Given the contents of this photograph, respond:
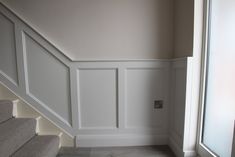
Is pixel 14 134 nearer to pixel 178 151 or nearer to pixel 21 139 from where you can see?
pixel 21 139

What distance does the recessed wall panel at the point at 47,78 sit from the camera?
196 cm

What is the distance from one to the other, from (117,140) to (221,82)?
1296mm

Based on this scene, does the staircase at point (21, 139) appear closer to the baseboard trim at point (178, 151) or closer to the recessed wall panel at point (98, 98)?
the recessed wall panel at point (98, 98)

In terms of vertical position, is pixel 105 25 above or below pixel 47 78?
above

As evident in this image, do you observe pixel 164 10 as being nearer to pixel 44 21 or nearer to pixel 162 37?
pixel 162 37

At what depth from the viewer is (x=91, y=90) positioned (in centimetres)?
200

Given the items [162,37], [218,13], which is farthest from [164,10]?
[218,13]

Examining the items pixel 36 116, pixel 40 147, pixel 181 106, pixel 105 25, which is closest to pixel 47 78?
pixel 36 116

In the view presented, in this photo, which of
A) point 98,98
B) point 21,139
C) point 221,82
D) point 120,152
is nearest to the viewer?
point 221,82

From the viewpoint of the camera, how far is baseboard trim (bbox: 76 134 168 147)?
2.04 m

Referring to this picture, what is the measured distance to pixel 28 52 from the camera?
1958 mm

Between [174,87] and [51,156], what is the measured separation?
1507 mm

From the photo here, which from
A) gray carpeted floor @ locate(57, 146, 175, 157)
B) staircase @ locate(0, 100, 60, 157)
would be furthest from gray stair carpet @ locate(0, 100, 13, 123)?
gray carpeted floor @ locate(57, 146, 175, 157)

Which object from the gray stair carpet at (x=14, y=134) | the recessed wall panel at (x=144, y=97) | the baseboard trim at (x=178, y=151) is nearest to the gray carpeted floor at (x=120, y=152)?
the baseboard trim at (x=178, y=151)
